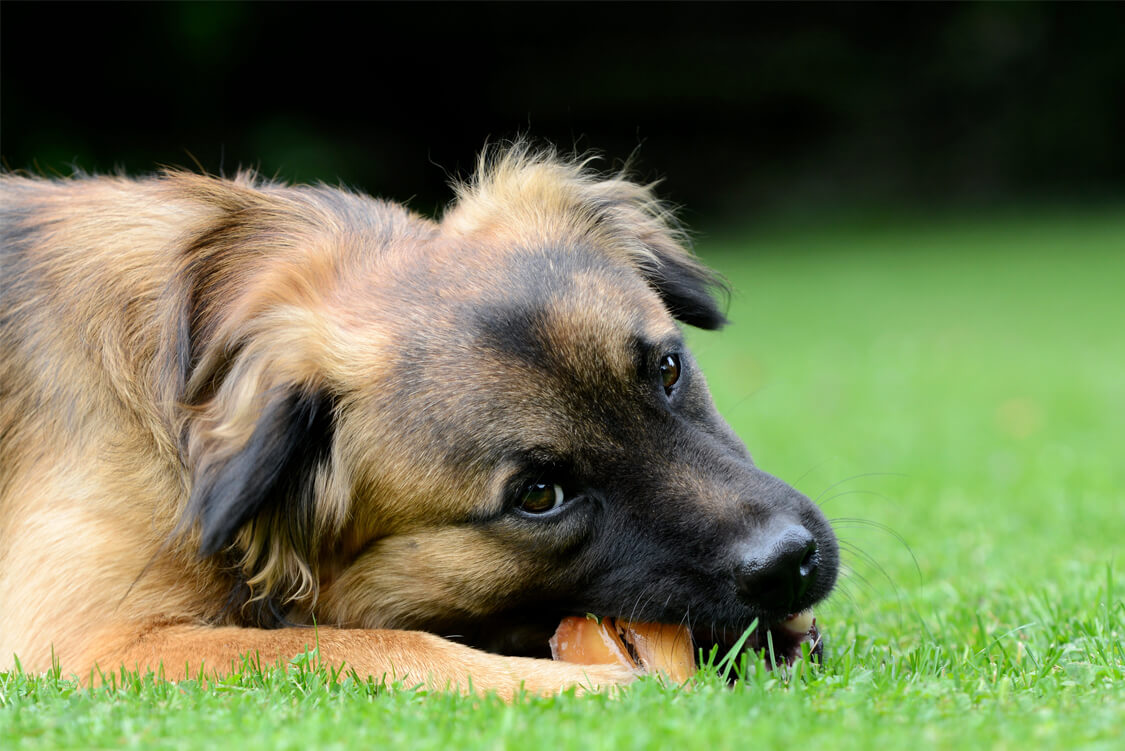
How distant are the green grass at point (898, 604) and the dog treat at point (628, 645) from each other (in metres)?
0.25

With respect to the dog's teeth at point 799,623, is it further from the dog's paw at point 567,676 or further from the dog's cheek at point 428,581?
the dog's cheek at point 428,581

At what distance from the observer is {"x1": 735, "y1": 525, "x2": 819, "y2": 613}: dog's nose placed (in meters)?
3.17

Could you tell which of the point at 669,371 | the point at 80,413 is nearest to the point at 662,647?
the point at 669,371

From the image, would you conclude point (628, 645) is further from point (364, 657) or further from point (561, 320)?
point (561, 320)

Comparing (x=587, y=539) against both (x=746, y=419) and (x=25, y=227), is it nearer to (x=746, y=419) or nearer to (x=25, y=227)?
(x=25, y=227)

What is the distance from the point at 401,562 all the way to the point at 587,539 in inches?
22.7

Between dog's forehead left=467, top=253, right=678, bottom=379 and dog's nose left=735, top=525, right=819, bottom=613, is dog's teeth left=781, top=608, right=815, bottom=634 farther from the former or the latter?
dog's forehead left=467, top=253, right=678, bottom=379

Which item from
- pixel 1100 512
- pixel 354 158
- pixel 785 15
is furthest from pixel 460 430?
pixel 785 15

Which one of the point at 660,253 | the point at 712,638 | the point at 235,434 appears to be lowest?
the point at 712,638

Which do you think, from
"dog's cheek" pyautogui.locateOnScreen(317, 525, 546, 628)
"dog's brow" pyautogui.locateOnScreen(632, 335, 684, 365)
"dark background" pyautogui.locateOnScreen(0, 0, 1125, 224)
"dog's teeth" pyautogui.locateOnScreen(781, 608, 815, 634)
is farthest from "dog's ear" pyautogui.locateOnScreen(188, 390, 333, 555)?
"dark background" pyautogui.locateOnScreen(0, 0, 1125, 224)

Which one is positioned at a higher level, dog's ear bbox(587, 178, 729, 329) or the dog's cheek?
dog's ear bbox(587, 178, 729, 329)

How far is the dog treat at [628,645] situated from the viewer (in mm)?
3227

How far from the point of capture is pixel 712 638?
3.38m

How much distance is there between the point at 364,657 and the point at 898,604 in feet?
6.68
